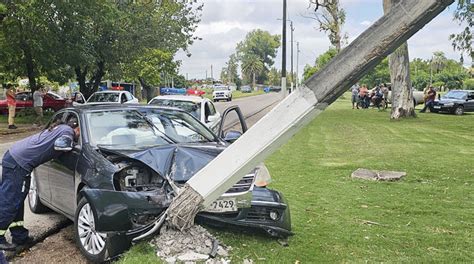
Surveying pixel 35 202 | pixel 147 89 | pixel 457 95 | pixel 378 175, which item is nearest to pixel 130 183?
pixel 35 202

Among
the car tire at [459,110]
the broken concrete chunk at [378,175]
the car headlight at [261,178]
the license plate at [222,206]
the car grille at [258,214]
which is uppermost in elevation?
the car headlight at [261,178]

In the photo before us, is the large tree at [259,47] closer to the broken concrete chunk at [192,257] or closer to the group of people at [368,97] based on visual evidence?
the group of people at [368,97]

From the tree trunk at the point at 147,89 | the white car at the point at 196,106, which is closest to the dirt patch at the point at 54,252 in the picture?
the white car at the point at 196,106

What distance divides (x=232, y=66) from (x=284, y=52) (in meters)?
115

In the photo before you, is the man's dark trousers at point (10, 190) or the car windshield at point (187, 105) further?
the car windshield at point (187, 105)

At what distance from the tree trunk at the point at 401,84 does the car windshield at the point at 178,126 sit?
58.9 feet

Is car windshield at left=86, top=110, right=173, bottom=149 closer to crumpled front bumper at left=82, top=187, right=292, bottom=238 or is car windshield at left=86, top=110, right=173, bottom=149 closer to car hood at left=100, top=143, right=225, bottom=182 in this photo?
car hood at left=100, top=143, right=225, bottom=182

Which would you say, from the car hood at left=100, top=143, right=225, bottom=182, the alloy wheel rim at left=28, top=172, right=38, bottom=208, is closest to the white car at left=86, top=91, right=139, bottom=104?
the alloy wheel rim at left=28, top=172, right=38, bottom=208

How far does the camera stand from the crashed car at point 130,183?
4.37 metres

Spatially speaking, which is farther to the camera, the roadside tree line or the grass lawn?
the roadside tree line

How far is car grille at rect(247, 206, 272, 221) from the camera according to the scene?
189 inches

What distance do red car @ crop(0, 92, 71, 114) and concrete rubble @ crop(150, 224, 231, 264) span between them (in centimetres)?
2587

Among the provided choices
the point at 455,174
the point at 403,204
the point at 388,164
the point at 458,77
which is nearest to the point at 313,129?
the point at 388,164

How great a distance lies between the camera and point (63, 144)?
4789mm
